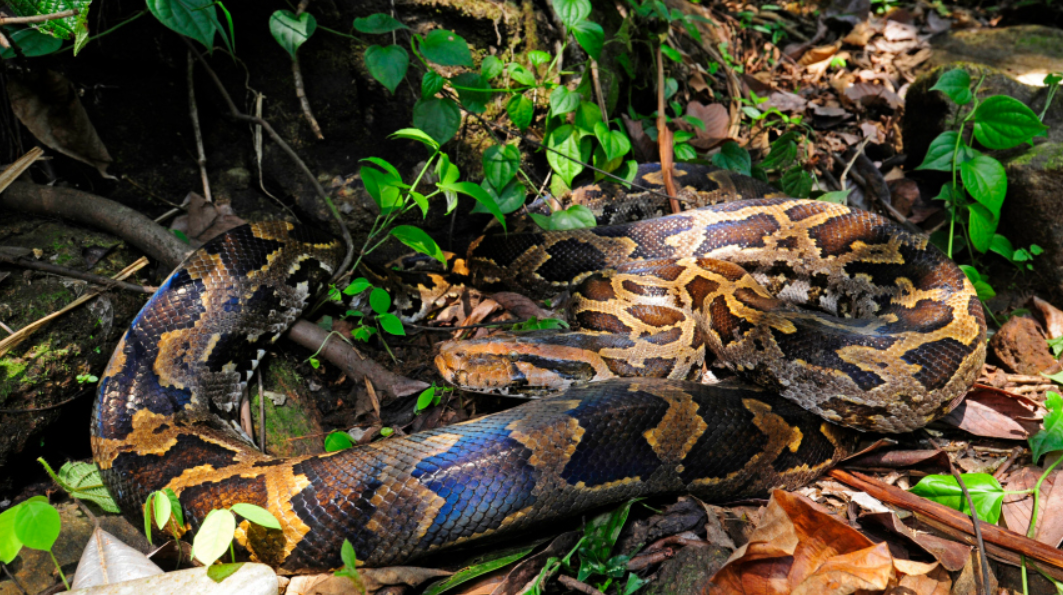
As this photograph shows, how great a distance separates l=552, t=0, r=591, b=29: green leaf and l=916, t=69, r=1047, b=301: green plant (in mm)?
2874

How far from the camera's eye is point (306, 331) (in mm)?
4645

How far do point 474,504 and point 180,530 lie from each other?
61.3 inches

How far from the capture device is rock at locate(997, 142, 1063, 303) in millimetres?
5176

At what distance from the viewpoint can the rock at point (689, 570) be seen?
289 centimetres

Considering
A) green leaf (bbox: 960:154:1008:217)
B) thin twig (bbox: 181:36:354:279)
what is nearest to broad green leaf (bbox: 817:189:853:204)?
green leaf (bbox: 960:154:1008:217)

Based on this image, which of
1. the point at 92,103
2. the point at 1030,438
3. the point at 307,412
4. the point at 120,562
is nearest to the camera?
the point at 120,562

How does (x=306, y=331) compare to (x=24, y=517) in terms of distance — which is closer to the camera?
(x=24, y=517)

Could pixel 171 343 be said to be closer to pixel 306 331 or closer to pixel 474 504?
pixel 306 331

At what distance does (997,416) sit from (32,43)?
6.99 m

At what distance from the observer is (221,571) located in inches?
112

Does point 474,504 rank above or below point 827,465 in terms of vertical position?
A: above

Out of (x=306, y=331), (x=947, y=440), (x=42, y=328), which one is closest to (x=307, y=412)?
(x=306, y=331)

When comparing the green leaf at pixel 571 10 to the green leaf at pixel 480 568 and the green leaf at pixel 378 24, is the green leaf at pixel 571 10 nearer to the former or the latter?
the green leaf at pixel 378 24

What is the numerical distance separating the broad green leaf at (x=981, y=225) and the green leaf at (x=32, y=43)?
23.4 ft
